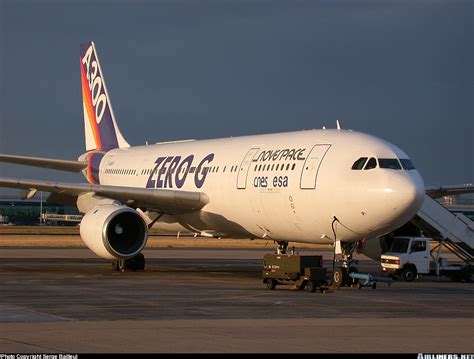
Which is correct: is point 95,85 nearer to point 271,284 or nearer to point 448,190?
point 448,190

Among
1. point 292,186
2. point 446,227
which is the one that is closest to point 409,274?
point 446,227

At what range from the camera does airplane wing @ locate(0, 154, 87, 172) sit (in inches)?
1464

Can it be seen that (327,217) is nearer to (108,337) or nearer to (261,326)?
(261,326)

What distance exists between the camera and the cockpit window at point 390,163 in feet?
87.2

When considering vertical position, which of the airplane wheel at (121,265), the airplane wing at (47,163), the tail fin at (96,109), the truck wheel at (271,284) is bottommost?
the truck wheel at (271,284)

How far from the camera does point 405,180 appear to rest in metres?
25.9

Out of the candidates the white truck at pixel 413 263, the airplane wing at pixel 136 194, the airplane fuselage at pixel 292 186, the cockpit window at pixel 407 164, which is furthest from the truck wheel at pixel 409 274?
the airplane wing at pixel 136 194

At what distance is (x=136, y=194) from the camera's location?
3359 centimetres

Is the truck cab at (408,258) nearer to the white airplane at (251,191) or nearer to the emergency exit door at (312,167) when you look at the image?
the white airplane at (251,191)

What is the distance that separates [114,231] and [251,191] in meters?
4.76

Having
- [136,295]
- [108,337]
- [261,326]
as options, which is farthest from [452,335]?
[136,295]

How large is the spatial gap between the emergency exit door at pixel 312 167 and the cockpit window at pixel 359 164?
4.04 ft

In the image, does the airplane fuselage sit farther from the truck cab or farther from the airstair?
the airstair

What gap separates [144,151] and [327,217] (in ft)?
48.2
